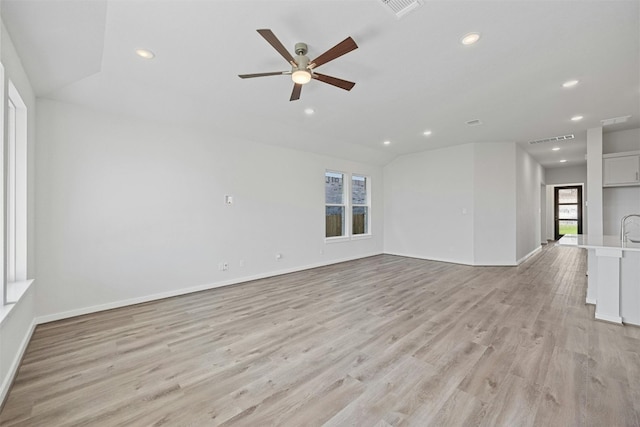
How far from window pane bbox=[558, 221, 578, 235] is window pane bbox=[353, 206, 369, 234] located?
905 centimetres

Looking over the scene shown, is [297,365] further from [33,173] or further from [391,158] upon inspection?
[391,158]

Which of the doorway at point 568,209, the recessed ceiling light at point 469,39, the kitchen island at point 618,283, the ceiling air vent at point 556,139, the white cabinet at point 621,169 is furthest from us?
the doorway at point 568,209

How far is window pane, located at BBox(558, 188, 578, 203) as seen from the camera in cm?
1040

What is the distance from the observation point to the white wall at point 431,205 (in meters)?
6.36

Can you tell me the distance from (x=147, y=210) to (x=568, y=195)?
14.2 m

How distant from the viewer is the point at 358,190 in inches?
295

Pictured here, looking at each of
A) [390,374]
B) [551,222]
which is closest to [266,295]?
[390,374]

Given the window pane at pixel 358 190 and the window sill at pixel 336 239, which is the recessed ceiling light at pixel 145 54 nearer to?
the window sill at pixel 336 239

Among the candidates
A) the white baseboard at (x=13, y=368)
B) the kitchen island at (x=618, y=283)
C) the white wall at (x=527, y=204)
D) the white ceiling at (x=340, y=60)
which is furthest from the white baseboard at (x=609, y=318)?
the white baseboard at (x=13, y=368)

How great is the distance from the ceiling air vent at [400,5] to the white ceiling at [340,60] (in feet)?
0.15

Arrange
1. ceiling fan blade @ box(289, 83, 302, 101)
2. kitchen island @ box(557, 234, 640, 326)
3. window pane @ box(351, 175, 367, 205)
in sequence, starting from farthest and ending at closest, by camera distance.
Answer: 1. window pane @ box(351, 175, 367, 205)
2. kitchen island @ box(557, 234, 640, 326)
3. ceiling fan blade @ box(289, 83, 302, 101)

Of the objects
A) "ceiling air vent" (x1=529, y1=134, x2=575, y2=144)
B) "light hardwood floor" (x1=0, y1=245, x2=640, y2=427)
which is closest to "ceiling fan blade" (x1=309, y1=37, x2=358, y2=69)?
"light hardwood floor" (x1=0, y1=245, x2=640, y2=427)

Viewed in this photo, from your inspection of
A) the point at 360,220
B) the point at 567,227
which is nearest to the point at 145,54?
the point at 360,220

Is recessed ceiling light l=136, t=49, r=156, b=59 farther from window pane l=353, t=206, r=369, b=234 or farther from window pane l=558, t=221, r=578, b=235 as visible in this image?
window pane l=558, t=221, r=578, b=235
